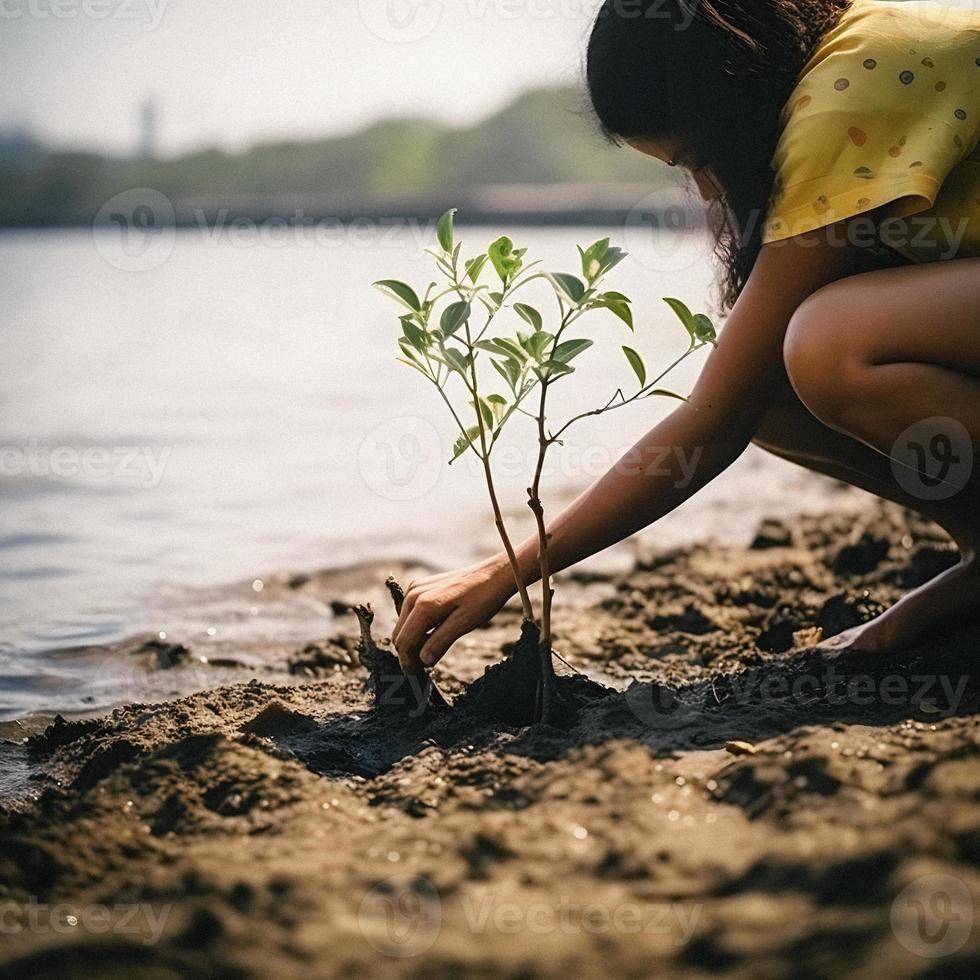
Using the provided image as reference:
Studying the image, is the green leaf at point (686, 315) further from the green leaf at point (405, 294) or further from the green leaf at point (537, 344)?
the green leaf at point (405, 294)

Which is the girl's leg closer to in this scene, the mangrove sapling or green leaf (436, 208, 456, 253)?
the mangrove sapling

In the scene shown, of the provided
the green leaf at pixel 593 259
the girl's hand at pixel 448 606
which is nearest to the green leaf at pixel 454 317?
the green leaf at pixel 593 259

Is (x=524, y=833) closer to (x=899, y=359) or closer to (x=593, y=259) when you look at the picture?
(x=593, y=259)

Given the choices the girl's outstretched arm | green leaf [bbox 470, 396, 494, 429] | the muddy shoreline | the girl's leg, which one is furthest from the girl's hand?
the girl's leg

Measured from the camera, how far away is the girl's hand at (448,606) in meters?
2.14

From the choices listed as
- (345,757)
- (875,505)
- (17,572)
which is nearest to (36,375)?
(17,572)

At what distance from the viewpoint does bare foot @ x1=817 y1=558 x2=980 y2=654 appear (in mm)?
2400

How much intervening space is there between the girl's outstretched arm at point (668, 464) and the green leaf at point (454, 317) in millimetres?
435

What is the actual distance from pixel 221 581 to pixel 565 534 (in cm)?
199

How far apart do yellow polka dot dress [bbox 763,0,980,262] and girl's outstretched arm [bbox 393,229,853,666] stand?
0.09m

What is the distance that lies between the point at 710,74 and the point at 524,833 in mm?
1427

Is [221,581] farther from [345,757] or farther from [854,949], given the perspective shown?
[854,949]

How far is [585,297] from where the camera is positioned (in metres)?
1.96

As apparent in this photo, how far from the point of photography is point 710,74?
212 centimetres
